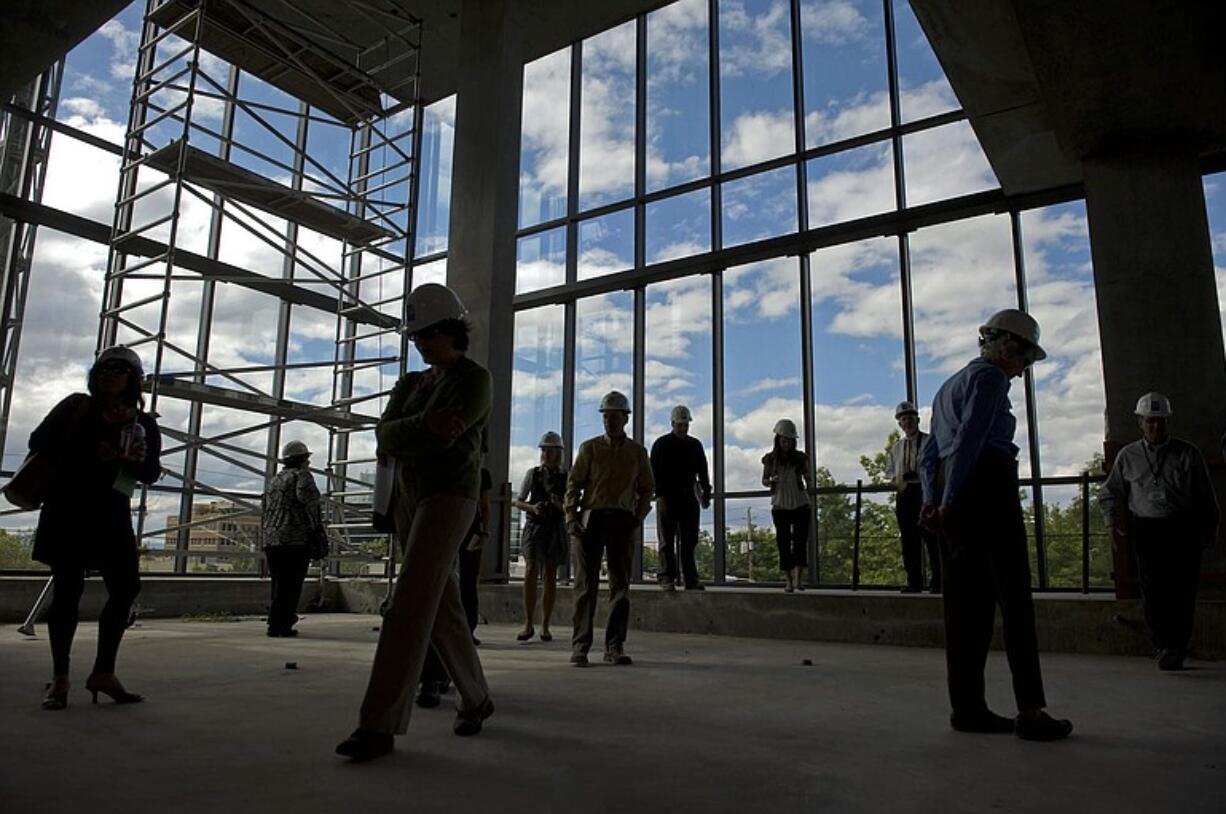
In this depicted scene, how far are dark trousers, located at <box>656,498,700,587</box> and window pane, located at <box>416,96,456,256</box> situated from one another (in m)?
8.39

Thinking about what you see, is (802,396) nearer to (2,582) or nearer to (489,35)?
(489,35)

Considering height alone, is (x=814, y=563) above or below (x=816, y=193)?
below

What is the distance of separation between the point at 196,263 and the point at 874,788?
1176 cm

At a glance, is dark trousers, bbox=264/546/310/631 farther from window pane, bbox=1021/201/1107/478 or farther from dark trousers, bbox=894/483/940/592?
window pane, bbox=1021/201/1107/478

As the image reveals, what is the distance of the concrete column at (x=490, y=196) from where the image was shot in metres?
10.2

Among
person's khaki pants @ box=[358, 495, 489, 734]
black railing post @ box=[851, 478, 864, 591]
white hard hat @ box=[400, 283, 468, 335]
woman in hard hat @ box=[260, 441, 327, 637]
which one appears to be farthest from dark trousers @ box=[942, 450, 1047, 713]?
woman in hard hat @ box=[260, 441, 327, 637]

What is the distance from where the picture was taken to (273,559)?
7.73 metres

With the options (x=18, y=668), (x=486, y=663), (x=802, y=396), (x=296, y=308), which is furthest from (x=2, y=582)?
(x=802, y=396)

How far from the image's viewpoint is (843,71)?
11922 mm

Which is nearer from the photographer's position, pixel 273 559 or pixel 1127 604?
pixel 1127 604

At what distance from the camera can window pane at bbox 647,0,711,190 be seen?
42.9 ft

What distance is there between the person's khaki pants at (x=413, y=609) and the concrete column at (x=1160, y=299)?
5907mm

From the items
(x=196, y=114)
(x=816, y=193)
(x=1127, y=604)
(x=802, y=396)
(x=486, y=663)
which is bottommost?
(x=486, y=663)

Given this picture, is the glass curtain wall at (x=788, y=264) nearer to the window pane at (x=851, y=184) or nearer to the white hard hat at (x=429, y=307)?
the window pane at (x=851, y=184)
